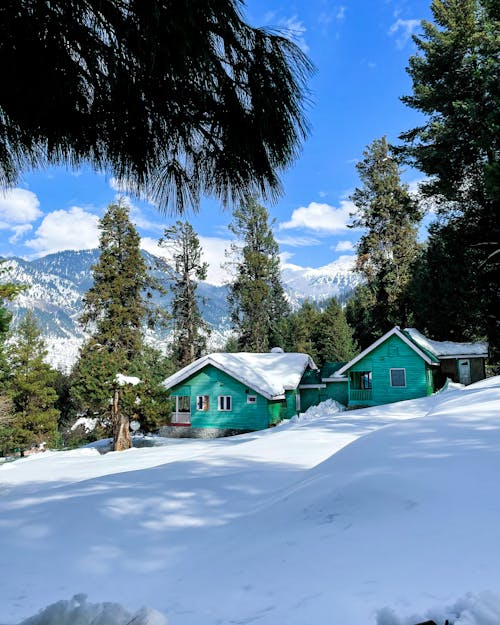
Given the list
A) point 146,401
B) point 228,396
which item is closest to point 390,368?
point 228,396

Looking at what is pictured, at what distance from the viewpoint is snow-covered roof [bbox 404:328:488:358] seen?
1008 inches

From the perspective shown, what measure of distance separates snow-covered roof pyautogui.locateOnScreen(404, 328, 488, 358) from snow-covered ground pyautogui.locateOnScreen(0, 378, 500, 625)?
2211 centimetres

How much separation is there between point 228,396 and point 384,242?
1817cm

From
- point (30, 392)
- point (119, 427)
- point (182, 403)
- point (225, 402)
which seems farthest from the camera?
point (30, 392)

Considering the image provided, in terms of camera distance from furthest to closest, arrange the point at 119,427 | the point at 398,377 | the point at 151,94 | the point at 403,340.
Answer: the point at 398,377
the point at 403,340
the point at 119,427
the point at 151,94

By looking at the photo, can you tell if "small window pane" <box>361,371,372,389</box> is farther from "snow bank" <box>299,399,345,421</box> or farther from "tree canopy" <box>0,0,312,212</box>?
"tree canopy" <box>0,0,312,212</box>

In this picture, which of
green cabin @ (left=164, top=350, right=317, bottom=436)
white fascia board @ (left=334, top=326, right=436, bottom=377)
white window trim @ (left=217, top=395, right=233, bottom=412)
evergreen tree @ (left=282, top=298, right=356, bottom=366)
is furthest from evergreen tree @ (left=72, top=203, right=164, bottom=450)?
evergreen tree @ (left=282, top=298, right=356, bottom=366)

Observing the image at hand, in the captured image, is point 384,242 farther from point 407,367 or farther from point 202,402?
point 202,402

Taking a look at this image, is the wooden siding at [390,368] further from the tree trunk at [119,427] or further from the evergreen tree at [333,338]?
the evergreen tree at [333,338]

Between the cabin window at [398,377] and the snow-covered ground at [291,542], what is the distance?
2115cm

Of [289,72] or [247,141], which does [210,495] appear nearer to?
[247,141]

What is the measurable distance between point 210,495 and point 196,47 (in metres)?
4.20

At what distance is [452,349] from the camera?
26.5m

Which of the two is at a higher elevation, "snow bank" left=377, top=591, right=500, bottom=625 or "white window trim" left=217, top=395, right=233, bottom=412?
"snow bank" left=377, top=591, right=500, bottom=625
